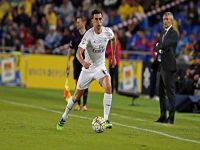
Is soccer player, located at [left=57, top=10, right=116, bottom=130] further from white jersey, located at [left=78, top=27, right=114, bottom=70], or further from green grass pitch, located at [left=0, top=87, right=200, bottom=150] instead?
green grass pitch, located at [left=0, top=87, right=200, bottom=150]

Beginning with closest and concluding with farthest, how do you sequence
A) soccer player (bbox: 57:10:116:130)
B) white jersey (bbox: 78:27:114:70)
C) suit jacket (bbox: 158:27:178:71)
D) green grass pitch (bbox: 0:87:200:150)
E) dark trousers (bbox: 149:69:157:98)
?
green grass pitch (bbox: 0:87:200:150) < soccer player (bbox: 57:10:116:130) < white jersey (bbox: 78:27:114:70) < suit jacket (bbox: 158:27:178:71) < dark trousers (bbox: 149:69:157:98)

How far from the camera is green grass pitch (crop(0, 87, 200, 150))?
1173cm

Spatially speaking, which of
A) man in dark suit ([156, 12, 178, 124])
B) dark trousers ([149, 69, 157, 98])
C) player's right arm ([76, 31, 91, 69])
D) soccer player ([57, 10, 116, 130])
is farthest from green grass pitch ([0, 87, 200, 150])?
dark trousers ([149, 69, 157, 98])

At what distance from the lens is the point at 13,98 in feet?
76.1

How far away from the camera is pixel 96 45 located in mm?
14078

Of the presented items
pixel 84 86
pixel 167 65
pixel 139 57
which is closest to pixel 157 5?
pixel 139 57

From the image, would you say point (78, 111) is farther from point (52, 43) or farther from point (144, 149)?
point (52, 43)

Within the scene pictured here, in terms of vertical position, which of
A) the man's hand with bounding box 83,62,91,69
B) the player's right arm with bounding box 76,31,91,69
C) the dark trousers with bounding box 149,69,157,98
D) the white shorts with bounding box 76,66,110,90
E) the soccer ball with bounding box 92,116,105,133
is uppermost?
the player's right arm with bounding box 76,31,91,69

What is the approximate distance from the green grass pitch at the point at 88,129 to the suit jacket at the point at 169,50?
132 centimetres

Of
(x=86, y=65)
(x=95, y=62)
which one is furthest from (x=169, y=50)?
(x=86, y=65)

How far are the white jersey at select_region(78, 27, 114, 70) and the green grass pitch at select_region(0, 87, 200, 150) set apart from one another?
4.45 feet

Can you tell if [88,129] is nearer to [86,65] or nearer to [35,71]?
[86,65]

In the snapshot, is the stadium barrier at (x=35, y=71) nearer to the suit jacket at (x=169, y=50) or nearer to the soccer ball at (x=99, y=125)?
the suit jacket at (x=169, y=50)

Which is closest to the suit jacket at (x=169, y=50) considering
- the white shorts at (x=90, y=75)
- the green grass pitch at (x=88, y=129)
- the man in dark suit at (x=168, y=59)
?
the man in dark suit at (x=168, y=59)
